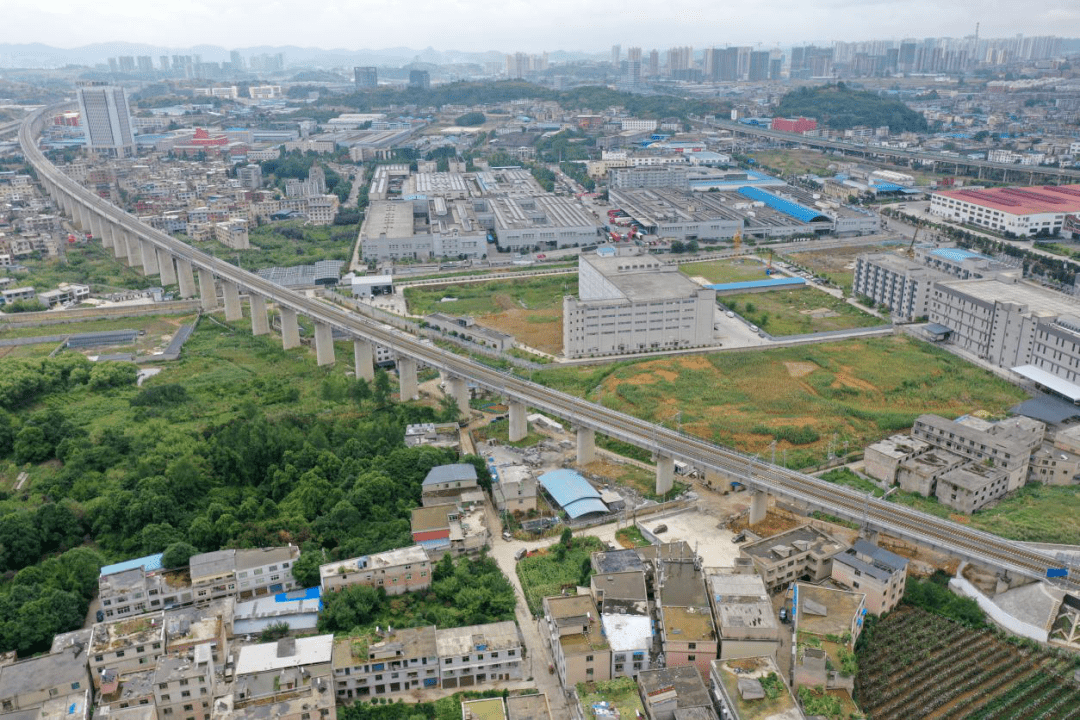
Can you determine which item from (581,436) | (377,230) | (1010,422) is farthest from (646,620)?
(377,230)

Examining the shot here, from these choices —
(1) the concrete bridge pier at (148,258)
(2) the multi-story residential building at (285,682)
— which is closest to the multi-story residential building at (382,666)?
(2) the multi-story residential building at (285,682)

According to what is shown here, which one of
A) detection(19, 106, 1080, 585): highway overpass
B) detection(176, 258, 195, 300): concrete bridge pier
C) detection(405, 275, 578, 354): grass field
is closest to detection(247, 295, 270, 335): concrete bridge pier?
detection(19, 106, 1080, 585): highway overpass

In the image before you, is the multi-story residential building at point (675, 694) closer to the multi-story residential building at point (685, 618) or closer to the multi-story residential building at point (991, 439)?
the multi-story residential building at point (685, 618)

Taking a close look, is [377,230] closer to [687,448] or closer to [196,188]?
[196,188]

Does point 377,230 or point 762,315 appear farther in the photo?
point 377,230

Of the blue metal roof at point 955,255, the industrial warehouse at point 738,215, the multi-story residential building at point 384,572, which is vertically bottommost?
the multi-story residential building at point 384,572

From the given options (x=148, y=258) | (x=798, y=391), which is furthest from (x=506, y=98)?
(x=798, y=391)
